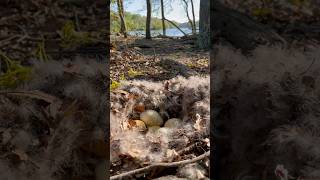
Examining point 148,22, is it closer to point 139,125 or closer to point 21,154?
point 139,125

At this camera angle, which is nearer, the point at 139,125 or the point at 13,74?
the point at 13,74

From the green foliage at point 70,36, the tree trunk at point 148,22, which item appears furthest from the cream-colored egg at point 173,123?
the tree trunk at point 148,22

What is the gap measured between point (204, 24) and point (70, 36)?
4.52ft

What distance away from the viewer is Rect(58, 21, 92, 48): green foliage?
1028 millimetres

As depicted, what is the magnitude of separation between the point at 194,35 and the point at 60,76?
1.77 m

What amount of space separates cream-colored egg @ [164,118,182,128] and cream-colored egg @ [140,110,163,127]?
32 mm

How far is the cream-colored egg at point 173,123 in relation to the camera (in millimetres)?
1567

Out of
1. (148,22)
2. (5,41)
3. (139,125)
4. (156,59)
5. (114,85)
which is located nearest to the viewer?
(5,41)

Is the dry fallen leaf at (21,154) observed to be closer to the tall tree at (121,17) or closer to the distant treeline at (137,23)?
the tall tree at (121,17)

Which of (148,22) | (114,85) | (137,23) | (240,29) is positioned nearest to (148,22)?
(148,22)

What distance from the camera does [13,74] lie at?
101 cm

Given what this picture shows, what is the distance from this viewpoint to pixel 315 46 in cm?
108

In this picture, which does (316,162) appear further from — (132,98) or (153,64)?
(153,64)

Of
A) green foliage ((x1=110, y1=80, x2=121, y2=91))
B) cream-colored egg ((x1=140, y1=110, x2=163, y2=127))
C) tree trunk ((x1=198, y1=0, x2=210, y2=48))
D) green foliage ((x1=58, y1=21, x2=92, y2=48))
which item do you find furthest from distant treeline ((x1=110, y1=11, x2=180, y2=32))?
green foliage ((x1=58, y1=21, x2=92, y2=48))
